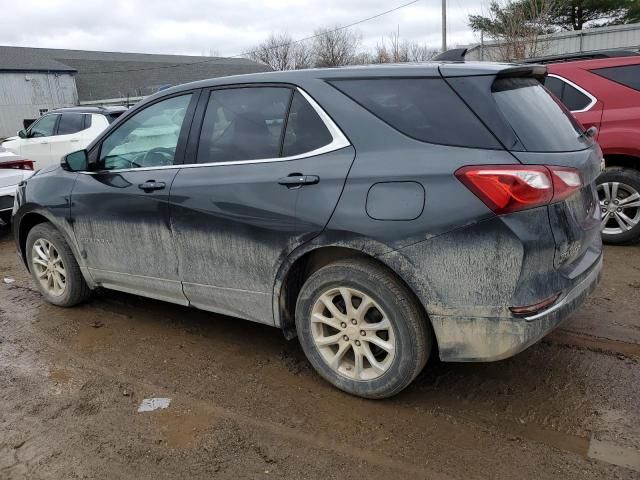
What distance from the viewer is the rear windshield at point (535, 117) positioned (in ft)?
9.07

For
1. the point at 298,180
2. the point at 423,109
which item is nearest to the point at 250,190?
the point at 298,180

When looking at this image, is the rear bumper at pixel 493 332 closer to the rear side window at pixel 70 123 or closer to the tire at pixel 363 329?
the tire at pixel 363 329

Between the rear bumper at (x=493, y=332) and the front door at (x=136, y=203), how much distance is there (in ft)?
6.12

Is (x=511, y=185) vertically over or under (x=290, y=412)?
over

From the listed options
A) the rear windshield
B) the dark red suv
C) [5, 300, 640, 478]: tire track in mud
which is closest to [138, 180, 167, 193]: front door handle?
[5, 300, 640, 478]: tire track in mud

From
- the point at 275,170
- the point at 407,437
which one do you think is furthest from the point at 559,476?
the point at 275,170

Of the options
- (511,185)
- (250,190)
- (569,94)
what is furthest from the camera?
(569,94)

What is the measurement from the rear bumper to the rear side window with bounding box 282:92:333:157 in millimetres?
1137

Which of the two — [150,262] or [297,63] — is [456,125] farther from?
[297,63]

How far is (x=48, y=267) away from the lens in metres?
4.78

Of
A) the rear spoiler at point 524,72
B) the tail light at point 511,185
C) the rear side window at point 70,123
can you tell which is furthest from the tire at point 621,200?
the rear side window at point 70,123

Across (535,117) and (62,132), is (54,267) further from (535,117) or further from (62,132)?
(62,132)

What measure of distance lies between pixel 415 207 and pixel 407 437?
117 cm

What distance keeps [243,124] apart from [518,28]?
658 inches
